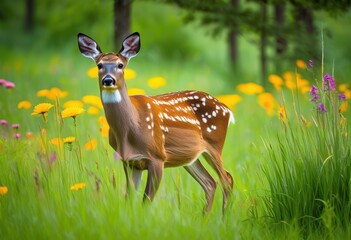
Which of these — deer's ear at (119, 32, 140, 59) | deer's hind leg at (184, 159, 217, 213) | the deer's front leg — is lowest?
deer's hind leg at (184, 159, 217, 213)

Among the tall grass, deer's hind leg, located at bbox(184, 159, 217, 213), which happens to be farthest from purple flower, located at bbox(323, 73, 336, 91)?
deer's hind leg, located at bbox(184, 159, 217, 213)

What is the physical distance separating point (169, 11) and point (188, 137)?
16.4 metres

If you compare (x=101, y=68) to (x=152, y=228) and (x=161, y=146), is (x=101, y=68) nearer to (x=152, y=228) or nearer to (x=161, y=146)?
(x=161, y=146)

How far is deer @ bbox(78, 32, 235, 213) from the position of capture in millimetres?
4328

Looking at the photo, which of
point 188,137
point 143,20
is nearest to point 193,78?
point 143,20

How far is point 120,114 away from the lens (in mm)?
4328

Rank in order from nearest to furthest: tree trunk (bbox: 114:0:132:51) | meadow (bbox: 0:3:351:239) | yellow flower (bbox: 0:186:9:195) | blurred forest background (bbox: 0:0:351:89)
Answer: meadow (bbox: 0:3:351:239) → yellow flower (bbox: 0:186:9:195) → tree trunk (bbox: 114:0:132:51) → blurred forest background (bbox: 0:0:351:89)

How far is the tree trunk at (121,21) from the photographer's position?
8.70m

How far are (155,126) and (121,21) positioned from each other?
472 cm

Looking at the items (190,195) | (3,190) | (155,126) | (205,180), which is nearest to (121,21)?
(190,195)

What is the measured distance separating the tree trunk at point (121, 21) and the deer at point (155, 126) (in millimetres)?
3931

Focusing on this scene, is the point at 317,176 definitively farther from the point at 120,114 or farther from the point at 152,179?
the point at 120,114

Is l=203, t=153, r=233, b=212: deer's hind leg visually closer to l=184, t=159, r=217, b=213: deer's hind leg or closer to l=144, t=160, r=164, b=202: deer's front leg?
l=184, t=159, r=217, b=213: deer's hind leg

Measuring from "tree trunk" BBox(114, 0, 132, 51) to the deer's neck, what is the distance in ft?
14.7
